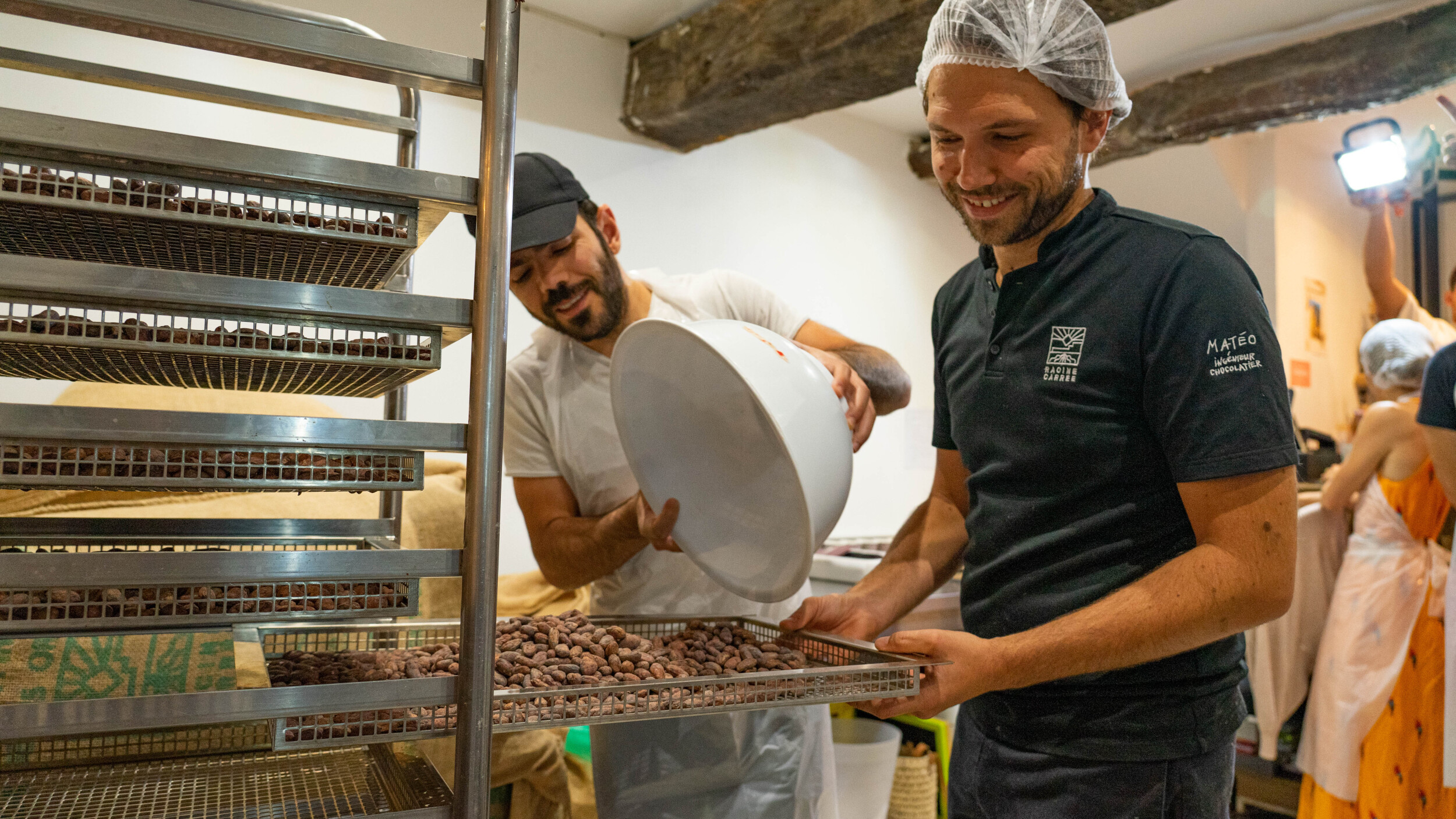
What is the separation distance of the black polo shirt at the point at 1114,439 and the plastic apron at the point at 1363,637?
2256 mm

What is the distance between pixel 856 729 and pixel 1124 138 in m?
2.80

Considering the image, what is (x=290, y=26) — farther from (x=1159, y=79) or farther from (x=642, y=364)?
(x=1159, y=79)

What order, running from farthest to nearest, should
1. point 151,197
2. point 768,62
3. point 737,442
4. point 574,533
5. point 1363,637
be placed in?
point 1363,637 → point 768,62 → point 574,533 → point 737,442 → point 151,197

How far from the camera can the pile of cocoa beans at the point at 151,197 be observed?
654 millimetres

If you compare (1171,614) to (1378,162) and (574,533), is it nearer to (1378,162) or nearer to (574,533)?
(574,533)

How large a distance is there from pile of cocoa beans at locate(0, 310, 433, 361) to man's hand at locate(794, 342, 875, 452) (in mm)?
464

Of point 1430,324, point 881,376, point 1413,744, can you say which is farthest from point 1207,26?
point 881,376

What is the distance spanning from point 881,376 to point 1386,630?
2418 mm

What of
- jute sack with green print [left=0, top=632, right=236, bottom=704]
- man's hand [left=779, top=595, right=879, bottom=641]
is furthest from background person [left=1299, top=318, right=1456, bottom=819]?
jute sack with green print [left=0, top=632, right=236, bottom=704]

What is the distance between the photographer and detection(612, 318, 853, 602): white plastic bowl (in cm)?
93

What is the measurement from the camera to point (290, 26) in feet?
2.31

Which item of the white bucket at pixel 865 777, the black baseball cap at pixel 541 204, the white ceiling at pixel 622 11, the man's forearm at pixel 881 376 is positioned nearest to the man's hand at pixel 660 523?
the man's forearm at pixel 881 376

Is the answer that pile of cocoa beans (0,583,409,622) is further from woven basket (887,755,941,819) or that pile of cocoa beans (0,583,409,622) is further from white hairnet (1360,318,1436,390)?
white hairnet (1360,318,1436,390)

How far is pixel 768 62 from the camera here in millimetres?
2801
